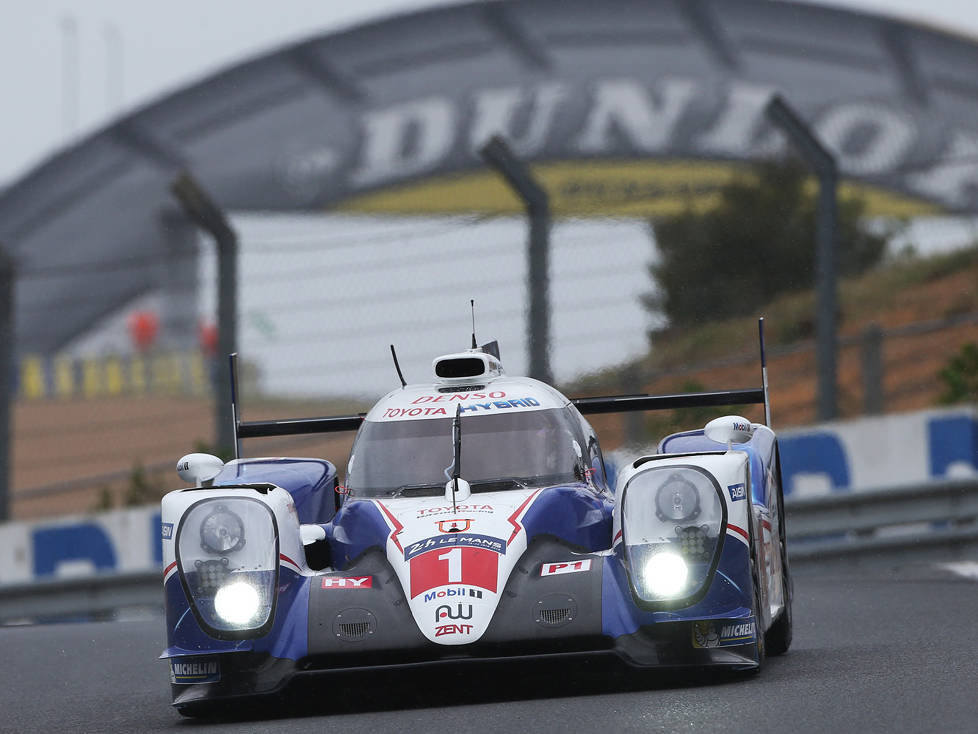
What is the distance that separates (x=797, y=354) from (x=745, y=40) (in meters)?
40.1

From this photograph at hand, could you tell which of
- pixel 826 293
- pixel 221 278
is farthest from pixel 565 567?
pixel 221 278

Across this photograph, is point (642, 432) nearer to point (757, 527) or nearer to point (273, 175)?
point (757, 527)

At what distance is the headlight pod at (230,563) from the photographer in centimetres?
600

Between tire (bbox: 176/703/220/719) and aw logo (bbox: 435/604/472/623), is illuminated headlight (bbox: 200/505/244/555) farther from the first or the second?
aw logo (bbox: 435/604/472/623)

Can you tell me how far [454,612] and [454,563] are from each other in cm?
18

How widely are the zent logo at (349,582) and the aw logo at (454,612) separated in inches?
11.9

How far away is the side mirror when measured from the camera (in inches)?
268

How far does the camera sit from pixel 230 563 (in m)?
6.06

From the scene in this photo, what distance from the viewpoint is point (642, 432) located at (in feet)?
39.9

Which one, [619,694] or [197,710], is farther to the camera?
[197,710]

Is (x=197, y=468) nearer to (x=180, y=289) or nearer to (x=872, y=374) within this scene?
(x=872, y=374)

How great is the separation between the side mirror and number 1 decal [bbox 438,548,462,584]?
1229mm

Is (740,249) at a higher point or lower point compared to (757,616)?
higher

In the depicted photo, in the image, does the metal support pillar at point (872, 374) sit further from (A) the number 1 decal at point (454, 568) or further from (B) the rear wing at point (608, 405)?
(A) the number 1 decal at point (454, 568)
